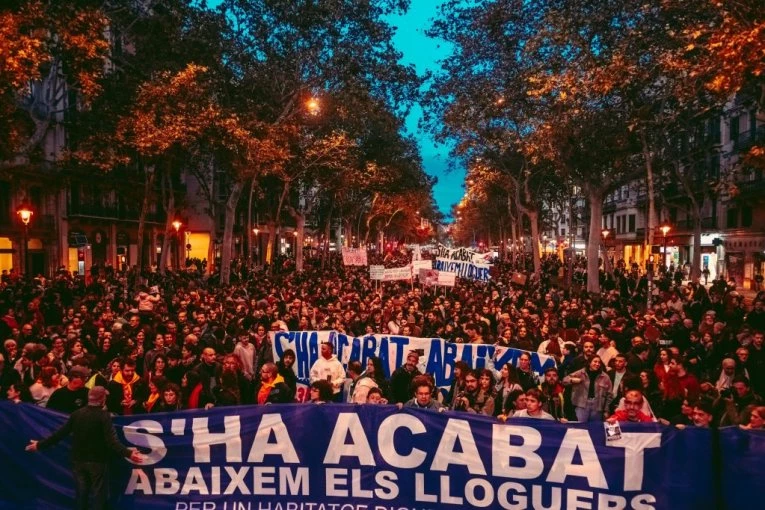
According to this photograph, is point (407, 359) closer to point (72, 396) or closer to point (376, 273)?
point (72, 396)

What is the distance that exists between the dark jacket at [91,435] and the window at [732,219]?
4409 centimetres

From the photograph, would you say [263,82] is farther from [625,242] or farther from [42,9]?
[625,242]

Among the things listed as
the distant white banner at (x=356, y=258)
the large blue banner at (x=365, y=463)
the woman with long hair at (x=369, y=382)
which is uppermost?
the distant white banner at (x=356, y=258)

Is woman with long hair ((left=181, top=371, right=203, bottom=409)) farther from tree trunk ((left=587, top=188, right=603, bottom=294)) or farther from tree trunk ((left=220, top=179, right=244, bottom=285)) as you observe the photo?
tree trunk ((left=220, top=179, right=244, bottom=285))

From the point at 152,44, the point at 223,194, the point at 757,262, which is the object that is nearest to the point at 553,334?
the point at 152,44

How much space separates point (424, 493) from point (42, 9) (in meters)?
15.2

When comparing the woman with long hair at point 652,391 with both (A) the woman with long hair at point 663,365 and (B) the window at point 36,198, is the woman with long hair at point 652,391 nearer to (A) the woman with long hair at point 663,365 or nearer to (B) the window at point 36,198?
(A) the woman with long hair at point 663,365

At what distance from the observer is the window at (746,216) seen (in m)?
41.6

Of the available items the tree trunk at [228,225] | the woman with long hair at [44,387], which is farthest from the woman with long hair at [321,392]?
the tree trunk at [228,225]

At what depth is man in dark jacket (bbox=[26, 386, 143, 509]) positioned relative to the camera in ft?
21.9

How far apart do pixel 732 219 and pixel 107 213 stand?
1608 inches

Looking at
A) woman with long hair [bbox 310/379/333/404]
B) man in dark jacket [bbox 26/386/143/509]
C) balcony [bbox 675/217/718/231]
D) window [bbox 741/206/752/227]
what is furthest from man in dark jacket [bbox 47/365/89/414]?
balcony [bbox 675/217/718/231]

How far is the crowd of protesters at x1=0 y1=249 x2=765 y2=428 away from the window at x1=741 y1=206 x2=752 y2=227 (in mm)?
24852

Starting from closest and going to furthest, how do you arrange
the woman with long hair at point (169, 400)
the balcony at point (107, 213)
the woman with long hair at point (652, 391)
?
the woman with long hair at point (169, 400) < the woman with long hair at point (652, 391) < the balcony at point (107, 213)
